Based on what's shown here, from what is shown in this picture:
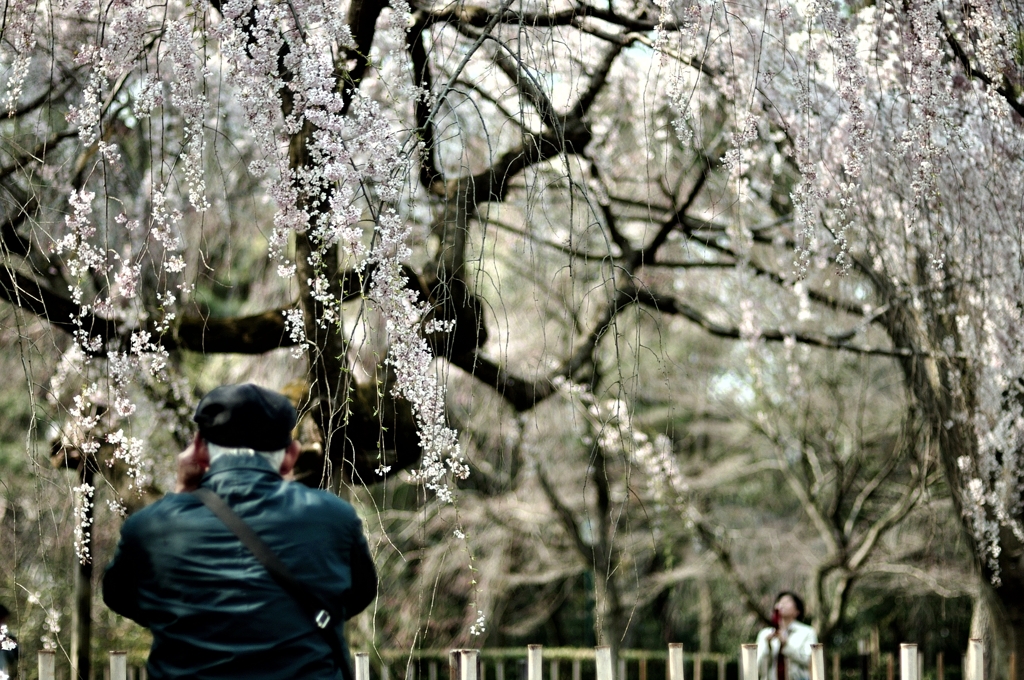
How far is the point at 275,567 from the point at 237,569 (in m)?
0.06

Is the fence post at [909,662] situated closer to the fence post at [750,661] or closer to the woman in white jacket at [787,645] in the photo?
the fence post at [750,661]

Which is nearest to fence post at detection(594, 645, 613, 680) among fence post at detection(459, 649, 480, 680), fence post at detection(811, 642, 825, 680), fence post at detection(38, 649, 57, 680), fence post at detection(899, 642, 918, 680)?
fence post at detection(459, 649, 480, 680)

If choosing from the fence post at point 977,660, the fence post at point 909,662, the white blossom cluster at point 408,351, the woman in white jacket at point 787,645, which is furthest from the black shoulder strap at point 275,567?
the woman in white jacket at point 787,645

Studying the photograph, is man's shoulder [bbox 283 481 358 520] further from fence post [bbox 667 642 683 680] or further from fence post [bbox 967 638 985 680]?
fence post [bbox 967 638 985 680]

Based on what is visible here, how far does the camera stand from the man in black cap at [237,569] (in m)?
1.48

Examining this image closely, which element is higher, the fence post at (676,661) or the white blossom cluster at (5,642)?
the white blossom cluster at (5,642)

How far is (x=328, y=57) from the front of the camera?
258 cm

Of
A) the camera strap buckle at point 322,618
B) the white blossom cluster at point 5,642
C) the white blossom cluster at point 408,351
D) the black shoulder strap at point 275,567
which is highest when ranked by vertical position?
the white blossom cluster at point 408,351

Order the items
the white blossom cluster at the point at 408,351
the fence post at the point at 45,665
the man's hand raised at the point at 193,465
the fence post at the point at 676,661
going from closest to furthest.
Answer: the man's hand raised at the point at 193,465
the white blossom cluster at the point at 408,351
the fence post at the point at 45,665
the fence post at the point at 676,661

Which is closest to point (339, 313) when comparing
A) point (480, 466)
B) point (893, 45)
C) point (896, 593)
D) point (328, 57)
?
point (328, 57)

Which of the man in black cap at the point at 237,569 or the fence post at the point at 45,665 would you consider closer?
the man in black cap at the point at 237,569

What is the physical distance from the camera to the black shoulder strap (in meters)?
1.48

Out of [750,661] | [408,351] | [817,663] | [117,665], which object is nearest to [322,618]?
[408,351]

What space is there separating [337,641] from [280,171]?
1.41m
